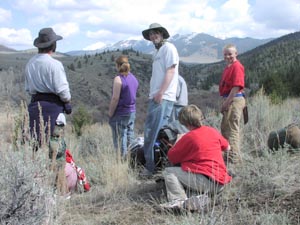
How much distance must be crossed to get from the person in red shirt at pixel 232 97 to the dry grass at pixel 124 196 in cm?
44

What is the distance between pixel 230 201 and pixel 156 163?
1.66 meters

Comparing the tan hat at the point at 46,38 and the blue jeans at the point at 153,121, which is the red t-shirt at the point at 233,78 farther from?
the tan hat at the point at 46,38

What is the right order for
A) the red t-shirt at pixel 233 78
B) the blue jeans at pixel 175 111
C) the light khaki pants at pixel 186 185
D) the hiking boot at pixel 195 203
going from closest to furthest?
the hiking boot at pixel 195 203 → the light khaki pants at pixel 186 185 → the red t-shirt at pixel 233 78 → the blue jeans at pixel 175 111

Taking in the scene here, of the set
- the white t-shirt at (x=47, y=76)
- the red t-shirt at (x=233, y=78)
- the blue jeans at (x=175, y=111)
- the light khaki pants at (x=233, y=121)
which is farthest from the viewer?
the blue jeans at (x=175, y=111)

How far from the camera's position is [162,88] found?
5457 millimetres

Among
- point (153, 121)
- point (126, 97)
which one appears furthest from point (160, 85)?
point (126, 97)

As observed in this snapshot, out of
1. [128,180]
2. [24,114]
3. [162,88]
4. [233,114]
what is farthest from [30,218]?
[233,114]

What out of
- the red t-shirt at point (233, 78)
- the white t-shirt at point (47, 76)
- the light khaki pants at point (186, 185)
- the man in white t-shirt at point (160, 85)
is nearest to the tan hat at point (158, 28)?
the man in white t-shirt at point (160, 85)

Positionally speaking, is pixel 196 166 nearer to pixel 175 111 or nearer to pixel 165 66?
pixel 165 66

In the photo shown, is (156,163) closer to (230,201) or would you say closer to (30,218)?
(230,201)

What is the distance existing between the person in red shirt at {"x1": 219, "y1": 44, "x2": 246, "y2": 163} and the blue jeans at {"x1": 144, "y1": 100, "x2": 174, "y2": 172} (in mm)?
771

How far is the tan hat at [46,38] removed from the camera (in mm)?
5062

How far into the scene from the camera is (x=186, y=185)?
4.48m

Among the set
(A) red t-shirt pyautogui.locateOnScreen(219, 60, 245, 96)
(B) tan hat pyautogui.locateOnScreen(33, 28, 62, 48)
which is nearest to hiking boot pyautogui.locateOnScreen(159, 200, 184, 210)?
(A) red t-shirt pyautogui.locateOnScreen(219, 60, 245, 96)
